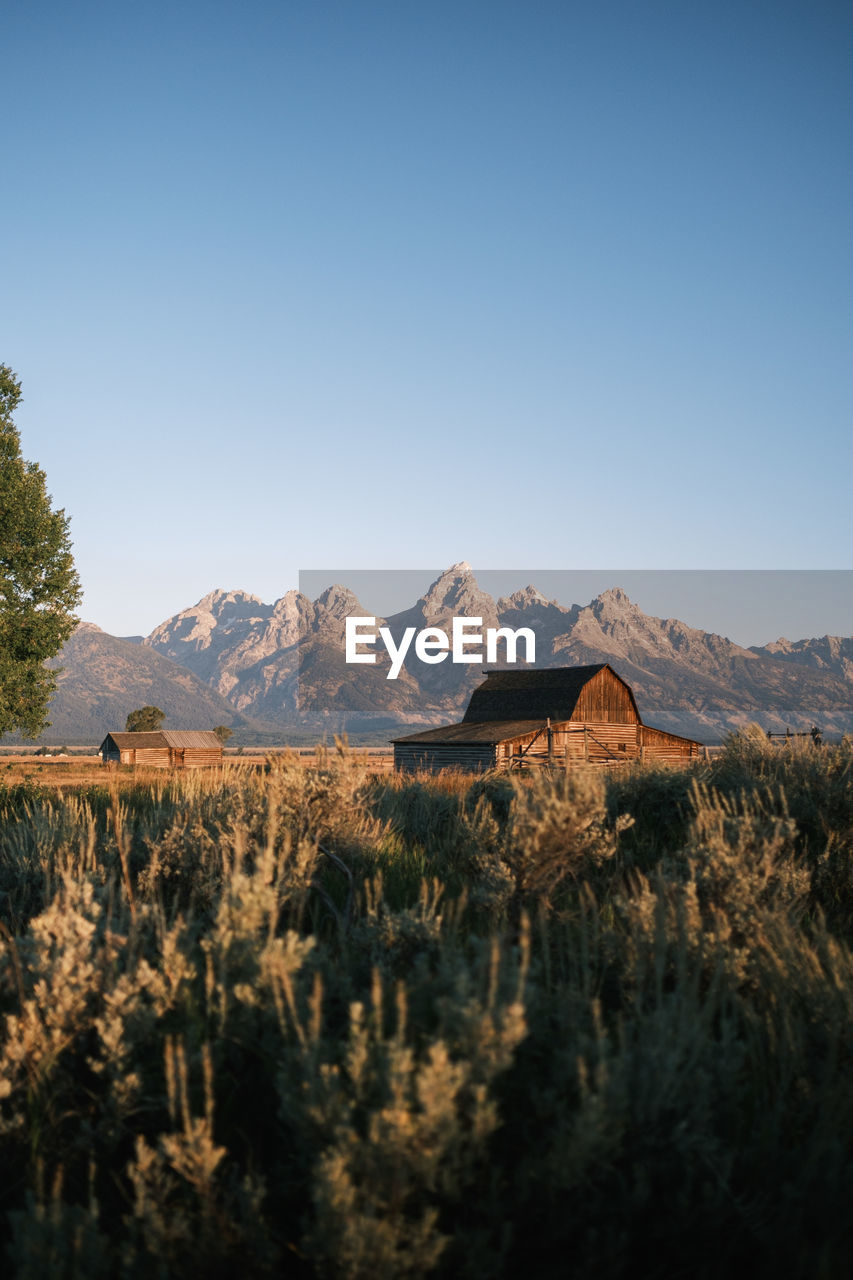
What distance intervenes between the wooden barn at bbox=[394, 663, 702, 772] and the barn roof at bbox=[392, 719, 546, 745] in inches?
2.1

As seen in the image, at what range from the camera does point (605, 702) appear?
46.2 metres

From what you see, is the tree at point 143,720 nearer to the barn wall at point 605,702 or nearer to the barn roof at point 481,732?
the barn roof at point 481,732

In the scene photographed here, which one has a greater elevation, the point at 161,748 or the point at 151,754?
the point at 161,748

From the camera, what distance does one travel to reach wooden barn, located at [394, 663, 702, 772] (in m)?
40.1

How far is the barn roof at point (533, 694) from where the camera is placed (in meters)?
45.0

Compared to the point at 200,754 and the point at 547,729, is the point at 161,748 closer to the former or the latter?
the point at 200,754

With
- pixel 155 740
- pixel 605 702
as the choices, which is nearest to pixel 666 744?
pixel 605 702

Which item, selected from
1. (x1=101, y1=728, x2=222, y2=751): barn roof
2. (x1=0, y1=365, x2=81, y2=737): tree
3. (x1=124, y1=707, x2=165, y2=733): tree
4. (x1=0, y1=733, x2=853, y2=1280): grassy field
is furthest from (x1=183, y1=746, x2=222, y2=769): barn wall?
(x1=0, y1=733, x2=853, y2=1280): grassy field

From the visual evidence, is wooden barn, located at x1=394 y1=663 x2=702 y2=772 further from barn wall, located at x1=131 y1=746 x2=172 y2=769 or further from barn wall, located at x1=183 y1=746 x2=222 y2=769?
barn wall, located at x1=131 y1=746 x2=172 y2=769

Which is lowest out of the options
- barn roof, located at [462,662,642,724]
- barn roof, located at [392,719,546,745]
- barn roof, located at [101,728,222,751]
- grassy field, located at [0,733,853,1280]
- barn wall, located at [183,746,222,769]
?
barn wall, located at [183,746,222,769]

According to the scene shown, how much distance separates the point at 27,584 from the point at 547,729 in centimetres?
2342

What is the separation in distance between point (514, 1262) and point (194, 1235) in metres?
1.04

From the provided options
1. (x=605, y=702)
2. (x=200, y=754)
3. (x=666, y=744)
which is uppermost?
(x=605, y=702)

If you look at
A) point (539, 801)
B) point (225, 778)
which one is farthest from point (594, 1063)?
point (225, 778)
